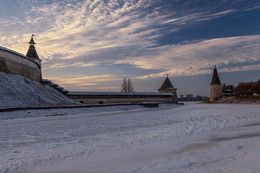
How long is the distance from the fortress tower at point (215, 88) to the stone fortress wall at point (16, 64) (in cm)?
4331

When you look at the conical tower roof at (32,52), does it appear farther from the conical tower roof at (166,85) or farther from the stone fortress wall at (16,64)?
the conical tower roof at (166,85)

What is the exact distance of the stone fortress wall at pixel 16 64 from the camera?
2061cm

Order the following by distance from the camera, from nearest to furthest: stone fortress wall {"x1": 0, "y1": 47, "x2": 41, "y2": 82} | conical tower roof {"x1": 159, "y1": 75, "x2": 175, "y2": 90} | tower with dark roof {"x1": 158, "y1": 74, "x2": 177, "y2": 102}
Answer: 1. stone fortress wall {"x1": 0, "y1": 47, "x2": 41, "y2": 82}
2. tower with dark roof {"x1": 158, "y1": 74, "x2": 177, "y2": 102}
3. conical tower roof {"x1": 159, "y1": 75, "x2": 175, "y2": 90}

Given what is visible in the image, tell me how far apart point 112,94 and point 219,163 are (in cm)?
3214

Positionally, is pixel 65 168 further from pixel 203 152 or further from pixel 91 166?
pixel 203 152

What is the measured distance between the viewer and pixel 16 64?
22750 mm

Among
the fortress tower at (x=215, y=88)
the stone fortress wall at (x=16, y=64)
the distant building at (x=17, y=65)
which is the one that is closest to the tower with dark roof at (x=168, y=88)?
the fortress tower at (x=215, y=88)

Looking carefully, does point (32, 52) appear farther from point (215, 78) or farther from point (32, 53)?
point (215, 78)

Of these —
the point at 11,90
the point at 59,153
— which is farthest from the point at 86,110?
the point at 59,153

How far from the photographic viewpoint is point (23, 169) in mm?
3219

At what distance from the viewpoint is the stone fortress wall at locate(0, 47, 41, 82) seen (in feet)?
67.6

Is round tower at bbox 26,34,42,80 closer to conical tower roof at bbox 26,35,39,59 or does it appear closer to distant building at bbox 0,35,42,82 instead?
conical tower roof at bbox 26,35,39,59

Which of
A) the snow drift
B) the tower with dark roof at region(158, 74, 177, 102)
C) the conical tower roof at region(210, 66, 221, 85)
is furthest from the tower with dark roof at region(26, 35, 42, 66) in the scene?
the conical tower roof at region(210, 66, 221, 85)

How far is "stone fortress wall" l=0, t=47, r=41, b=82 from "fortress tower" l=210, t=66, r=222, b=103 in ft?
142
